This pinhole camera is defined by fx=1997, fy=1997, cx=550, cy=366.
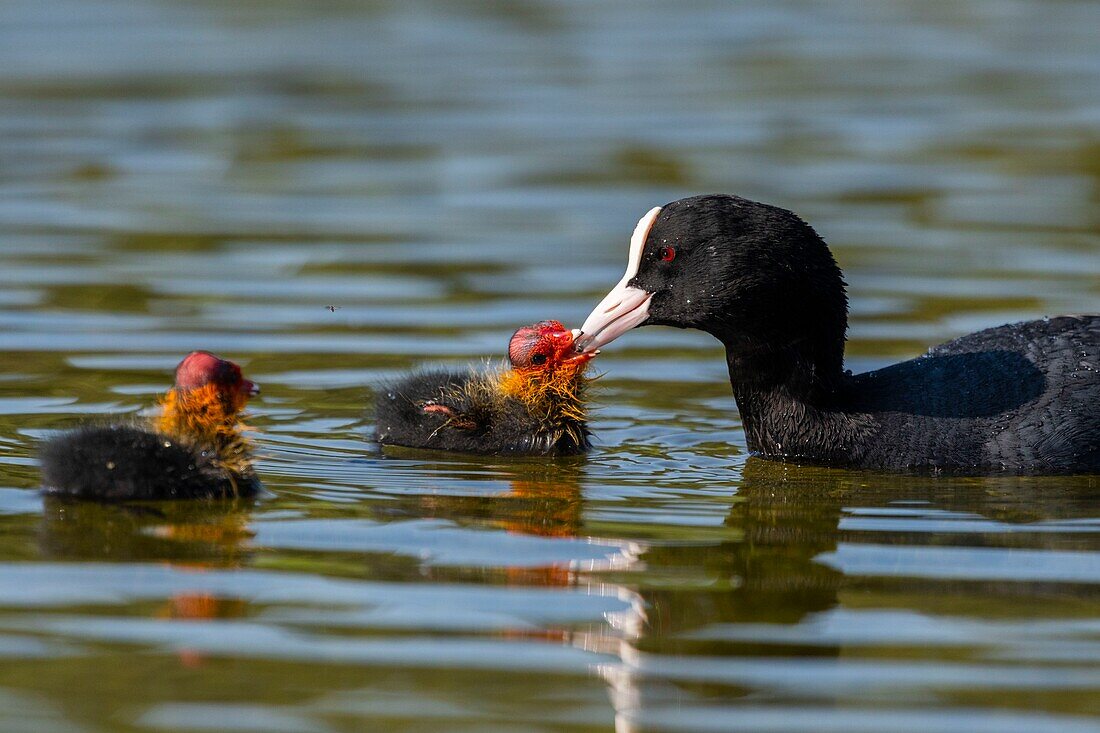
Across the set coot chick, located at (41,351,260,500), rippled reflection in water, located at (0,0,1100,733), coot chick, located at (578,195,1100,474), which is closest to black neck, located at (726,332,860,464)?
coot chick, located at (578,195,1100,474)

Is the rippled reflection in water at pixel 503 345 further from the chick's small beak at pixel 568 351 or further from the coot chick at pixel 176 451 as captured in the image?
the chick's small beak at pixel 568 351

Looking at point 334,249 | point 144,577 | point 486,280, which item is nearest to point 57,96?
point 334,249

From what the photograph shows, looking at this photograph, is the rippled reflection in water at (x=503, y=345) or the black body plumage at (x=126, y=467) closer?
the rippled reflection in water at (x=503, y=345)

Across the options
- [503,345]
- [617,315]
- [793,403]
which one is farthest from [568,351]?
[503,345]

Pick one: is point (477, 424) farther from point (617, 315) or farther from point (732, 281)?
point (732, 281)

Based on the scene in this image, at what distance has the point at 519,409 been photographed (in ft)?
23.0

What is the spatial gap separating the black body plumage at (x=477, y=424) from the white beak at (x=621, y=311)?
1.07 ft

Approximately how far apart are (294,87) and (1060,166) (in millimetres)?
6458

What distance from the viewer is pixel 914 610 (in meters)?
4.82

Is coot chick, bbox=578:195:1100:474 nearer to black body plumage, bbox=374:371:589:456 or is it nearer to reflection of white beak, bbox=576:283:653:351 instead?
reflection of white beak, bbox=576:283:653:351

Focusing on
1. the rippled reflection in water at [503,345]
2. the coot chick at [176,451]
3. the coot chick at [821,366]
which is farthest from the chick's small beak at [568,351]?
the coot chick at [176,451]

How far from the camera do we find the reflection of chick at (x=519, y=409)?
6.98 m

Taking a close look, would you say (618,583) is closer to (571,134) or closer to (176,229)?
(176,229)

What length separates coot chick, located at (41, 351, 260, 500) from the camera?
570cm
